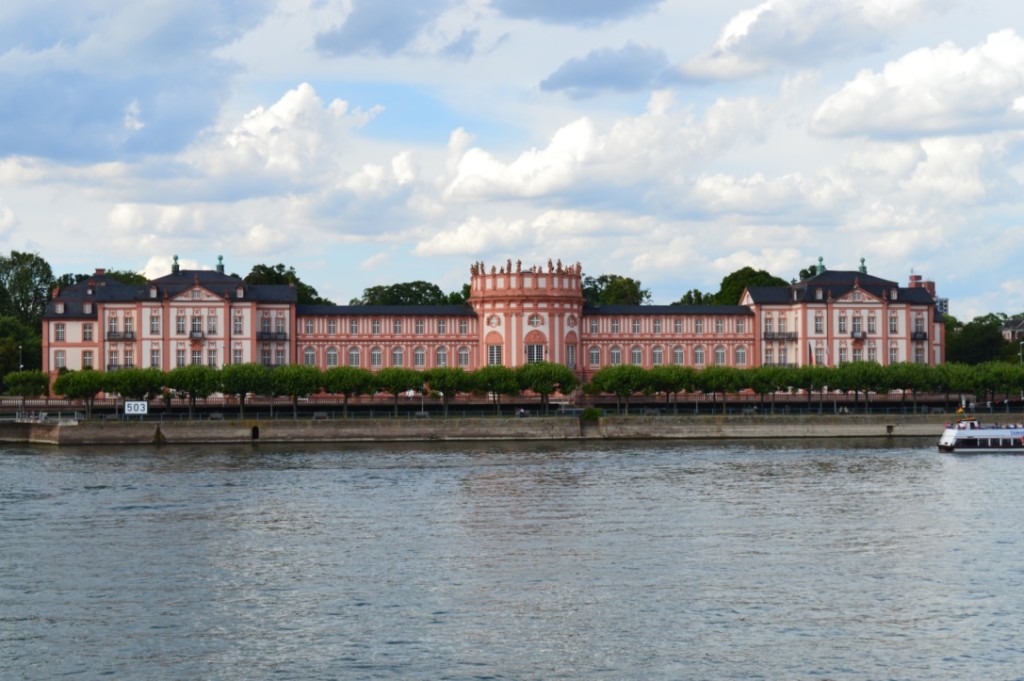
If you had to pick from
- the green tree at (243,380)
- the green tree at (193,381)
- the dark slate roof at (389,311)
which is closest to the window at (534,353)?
the dark slate roof at (389,311)

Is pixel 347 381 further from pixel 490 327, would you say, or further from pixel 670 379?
pixel 670 379

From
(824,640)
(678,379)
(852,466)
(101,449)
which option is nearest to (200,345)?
(101,449)

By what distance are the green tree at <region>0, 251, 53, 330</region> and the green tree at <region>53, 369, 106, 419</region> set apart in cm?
4998

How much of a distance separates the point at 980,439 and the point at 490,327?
39792 millimetres

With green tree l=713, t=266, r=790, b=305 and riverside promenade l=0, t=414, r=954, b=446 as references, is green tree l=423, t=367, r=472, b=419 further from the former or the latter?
green tree l=713, t=266, r=790, b=305

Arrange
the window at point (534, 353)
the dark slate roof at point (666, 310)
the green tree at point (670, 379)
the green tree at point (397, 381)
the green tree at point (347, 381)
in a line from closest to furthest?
the green tree at point (347, 381) → the green tree at point (397, 381) → the green tree at point (670, 379) → the window at point (534, 353) → the dark slate roof at point (666, 310)

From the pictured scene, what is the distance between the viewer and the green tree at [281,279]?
146 meters

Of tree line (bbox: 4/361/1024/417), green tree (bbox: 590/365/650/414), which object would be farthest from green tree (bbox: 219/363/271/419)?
green tree (bbox: 590/365/650/414)

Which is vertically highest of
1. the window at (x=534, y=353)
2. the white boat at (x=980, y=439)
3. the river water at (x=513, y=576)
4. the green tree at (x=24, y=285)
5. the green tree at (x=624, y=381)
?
the green tree at (x=24, y=285)

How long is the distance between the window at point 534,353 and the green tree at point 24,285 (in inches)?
2309

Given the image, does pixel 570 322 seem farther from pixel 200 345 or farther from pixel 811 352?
pixel 200 345

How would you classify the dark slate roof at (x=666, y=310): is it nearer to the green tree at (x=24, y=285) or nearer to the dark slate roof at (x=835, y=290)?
the dark slate roof at (x=835, y=290)

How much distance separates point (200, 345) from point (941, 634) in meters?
83.5

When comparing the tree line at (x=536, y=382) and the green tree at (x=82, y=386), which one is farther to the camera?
the tree line at (x=536, y=382)
